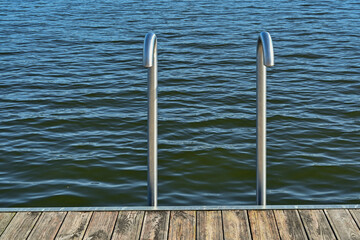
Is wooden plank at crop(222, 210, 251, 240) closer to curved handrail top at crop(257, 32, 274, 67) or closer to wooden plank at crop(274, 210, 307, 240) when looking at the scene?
wooden plank at crop(274, 210, 307, 240)

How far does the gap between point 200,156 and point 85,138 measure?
1.34 meters

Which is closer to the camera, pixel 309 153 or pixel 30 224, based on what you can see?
pixel 30 224

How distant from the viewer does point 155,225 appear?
3322mm

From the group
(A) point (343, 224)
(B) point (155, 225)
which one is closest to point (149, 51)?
(B) point (155, 225)

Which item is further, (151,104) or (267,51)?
(151,104)

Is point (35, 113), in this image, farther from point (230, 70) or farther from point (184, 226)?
point (184, 226)

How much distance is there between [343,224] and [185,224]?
826mm

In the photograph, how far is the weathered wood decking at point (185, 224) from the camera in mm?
3215

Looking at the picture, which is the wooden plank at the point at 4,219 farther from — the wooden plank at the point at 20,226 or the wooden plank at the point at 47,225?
the wooden plank at the point at 47,225

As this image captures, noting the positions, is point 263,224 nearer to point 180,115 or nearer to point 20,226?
point 20,226

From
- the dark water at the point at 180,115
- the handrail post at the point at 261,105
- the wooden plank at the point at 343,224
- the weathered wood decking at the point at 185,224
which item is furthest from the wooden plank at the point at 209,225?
the dark water at the point at 180,115

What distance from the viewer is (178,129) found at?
7008 mm

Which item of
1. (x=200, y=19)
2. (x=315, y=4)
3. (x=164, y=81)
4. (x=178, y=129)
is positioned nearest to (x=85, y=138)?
(x=178, y=129)

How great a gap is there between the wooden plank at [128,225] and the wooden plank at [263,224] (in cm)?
59
